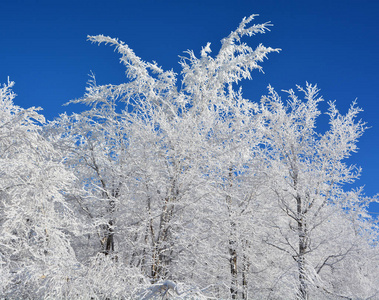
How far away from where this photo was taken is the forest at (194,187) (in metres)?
6.50

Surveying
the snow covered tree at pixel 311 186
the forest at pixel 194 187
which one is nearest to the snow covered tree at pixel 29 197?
the forest at pixel 194 187

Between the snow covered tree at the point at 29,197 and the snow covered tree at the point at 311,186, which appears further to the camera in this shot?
the snow covered tree at the point at 311,186

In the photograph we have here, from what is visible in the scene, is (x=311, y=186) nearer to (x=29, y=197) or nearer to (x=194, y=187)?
(x=194, y=187)

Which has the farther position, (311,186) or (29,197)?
(311,186)

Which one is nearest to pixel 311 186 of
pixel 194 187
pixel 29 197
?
pixel 194 187

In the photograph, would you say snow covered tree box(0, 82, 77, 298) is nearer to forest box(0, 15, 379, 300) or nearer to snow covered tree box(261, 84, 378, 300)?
forest box(0, 15, 379, 300)

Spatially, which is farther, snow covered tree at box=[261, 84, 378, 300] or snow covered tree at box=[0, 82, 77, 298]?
snow covered tree at box=[261, 84, 378, 300]

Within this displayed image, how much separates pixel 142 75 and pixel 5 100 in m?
5.97

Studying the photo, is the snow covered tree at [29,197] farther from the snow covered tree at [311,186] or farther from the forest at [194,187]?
the snow covered tree at [311,186]

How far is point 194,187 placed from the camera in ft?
23.8

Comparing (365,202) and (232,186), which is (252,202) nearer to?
(232,186)

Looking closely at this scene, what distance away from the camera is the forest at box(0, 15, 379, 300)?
6500 millimetres

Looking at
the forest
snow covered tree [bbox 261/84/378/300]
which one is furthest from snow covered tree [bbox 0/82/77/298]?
snow covered tree [bbox 261/84/378/300]

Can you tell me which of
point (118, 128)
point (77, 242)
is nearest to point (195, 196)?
point (118, 128)
